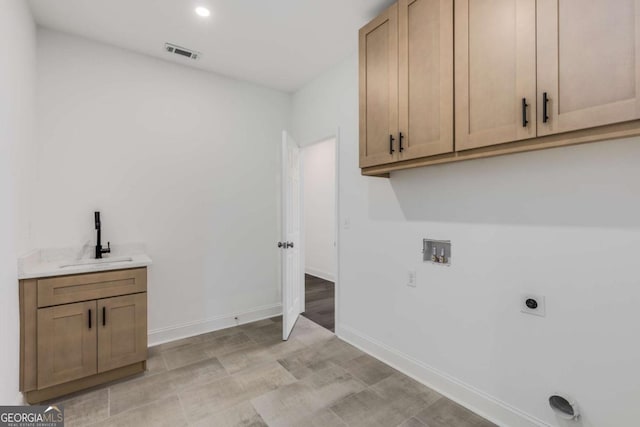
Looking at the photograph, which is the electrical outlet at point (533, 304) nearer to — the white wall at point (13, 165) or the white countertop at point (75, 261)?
the white countertop at point (75, 261)

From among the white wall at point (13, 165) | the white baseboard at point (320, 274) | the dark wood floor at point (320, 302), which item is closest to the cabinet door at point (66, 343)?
the white wall at point (13, 165)

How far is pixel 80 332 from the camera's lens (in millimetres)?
2213

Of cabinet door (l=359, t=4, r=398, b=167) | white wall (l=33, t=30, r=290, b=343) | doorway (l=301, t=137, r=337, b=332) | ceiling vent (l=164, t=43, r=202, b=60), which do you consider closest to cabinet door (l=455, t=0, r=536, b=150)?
cabinet door (l=359, t=4, r=398, b=167)

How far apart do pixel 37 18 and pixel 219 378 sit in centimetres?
326

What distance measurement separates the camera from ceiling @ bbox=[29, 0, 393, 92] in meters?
2.28

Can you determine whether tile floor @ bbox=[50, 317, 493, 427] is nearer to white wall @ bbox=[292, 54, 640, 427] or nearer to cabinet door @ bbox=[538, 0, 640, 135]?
white wall @ bbox=[292, 54, 640, 427]

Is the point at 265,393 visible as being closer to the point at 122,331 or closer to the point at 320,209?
the point at 122,331

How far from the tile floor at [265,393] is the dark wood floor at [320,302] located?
65 centimetres

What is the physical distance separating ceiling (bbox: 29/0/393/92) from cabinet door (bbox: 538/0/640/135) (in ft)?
4.29

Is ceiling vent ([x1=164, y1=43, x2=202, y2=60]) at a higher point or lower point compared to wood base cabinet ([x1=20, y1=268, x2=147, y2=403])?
higher

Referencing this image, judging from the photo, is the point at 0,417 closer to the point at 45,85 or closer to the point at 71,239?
the point at 71,239

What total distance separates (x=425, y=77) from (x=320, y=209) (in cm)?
417

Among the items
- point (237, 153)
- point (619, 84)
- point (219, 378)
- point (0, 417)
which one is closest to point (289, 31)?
point (237, 153)

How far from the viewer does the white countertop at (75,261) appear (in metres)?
2.10
